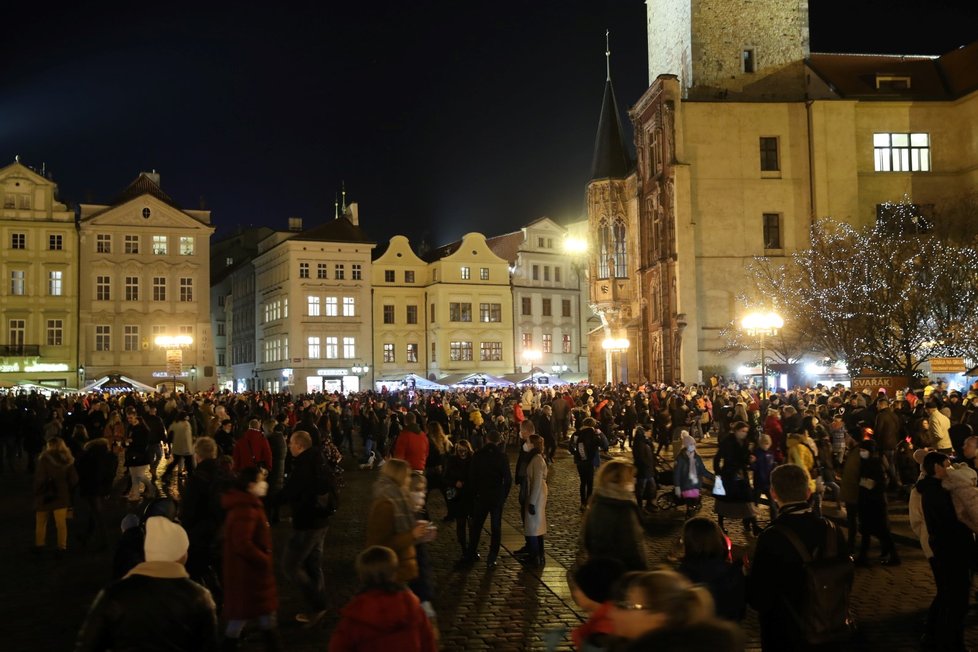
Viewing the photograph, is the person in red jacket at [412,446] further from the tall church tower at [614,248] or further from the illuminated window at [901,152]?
the illuminated window at [901,152]

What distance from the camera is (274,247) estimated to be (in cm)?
6750

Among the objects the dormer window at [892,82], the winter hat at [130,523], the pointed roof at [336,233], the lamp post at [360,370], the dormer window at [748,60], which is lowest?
the winter hat at [130,523]

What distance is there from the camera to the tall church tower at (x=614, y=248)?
180 ft

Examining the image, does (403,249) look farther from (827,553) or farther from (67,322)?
(827,553)

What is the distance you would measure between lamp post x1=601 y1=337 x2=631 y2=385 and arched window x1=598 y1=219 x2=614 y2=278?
3.99m

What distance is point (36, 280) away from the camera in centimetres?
5809

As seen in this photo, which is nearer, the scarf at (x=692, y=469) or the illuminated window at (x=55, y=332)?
the scarf at (x=692, y=469)

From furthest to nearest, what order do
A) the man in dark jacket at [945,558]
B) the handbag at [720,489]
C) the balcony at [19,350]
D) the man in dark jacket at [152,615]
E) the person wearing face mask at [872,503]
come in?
the balcony at [19,350], the handbag at [720,489], the person wearing face mask at [872,503], the man in dark jacket at [945,558], the man in dark jacket at [152,615]

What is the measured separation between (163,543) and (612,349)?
52.2m

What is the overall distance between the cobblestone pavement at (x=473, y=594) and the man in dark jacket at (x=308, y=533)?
0.91 ft

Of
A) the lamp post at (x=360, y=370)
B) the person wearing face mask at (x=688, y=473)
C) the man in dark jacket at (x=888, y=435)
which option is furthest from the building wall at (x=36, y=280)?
the man in dark jacket at (x=888, y=435)

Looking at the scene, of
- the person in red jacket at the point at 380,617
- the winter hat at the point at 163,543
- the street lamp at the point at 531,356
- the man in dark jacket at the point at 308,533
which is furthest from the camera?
the street lamp at the point at 531,356

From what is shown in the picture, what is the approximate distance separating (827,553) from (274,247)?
213ft

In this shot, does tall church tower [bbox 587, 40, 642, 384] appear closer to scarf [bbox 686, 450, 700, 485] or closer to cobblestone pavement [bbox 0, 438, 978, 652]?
scarf [bbox 686, 450, 700, 485]
